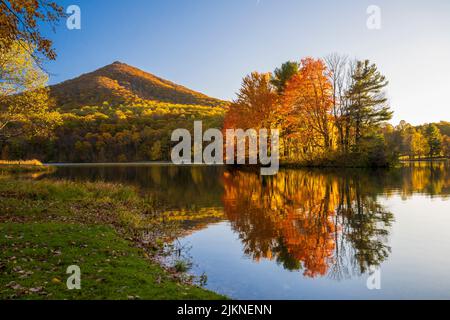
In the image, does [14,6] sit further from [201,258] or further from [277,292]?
[277,292]

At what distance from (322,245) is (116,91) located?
167371 mm

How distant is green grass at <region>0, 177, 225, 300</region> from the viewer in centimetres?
622

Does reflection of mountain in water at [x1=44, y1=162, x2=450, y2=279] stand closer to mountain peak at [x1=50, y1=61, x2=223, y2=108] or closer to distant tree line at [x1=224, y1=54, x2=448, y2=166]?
distant tree line at [x1=224, y1=54, x2=448, y2=166]

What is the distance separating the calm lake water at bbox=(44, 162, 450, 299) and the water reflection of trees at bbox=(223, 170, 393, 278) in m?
0.03

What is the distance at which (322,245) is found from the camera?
10617mm

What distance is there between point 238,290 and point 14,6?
10083 millimetres

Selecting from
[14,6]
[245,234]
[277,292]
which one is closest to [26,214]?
[14,6]

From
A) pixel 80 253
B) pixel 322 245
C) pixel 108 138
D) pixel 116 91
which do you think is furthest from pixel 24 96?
pixel 116 91

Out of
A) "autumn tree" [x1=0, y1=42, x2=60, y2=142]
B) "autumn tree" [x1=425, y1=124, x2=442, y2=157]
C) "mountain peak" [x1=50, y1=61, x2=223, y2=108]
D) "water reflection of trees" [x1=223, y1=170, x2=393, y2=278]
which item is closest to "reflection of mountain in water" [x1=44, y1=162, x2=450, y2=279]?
"water reflection of trees" [x1=223, y1=170, x2=393, y2=278]

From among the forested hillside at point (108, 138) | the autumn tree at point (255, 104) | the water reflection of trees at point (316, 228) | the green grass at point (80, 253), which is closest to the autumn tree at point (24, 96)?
the green grass at point (80, 253)

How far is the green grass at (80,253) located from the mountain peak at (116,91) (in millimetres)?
133788

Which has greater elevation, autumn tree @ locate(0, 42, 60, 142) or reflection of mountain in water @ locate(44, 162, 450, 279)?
autumn tree @ locate(0, 42, 60, 142)

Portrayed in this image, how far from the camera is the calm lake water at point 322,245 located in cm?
747

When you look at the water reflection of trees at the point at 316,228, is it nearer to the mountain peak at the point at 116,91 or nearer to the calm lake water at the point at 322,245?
the calm lake water at the point at 322,245
